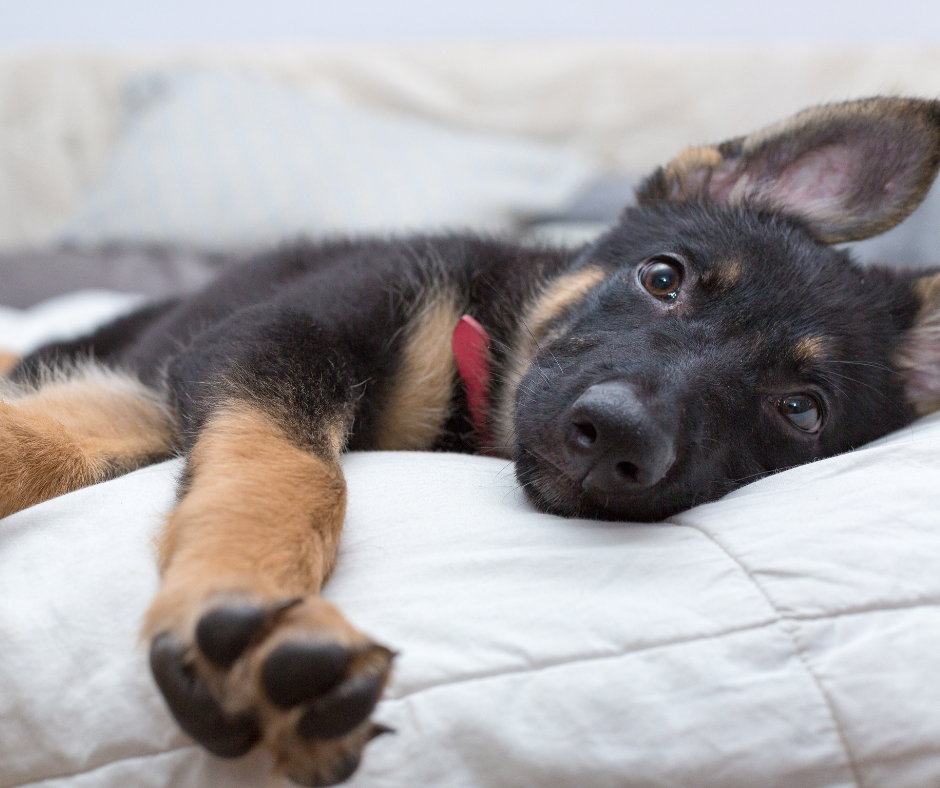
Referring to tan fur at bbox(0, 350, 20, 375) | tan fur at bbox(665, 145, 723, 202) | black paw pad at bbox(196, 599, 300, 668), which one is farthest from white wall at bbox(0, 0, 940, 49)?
black paw pad at bbox(196, 599, 300, 668)

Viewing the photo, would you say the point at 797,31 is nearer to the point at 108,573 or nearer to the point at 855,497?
the point at 855,497

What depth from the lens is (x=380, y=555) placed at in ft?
4.26

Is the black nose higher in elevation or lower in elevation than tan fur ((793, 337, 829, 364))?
lower

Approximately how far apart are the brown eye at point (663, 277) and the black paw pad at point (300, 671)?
1.19 m

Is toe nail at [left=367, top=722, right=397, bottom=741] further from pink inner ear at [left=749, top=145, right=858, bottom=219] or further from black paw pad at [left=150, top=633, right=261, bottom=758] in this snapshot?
pink inner ear at [left=749, top=145, right=858, bottom=219]

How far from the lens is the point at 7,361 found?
321 centimetres

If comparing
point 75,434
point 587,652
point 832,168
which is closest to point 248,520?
point 587,652

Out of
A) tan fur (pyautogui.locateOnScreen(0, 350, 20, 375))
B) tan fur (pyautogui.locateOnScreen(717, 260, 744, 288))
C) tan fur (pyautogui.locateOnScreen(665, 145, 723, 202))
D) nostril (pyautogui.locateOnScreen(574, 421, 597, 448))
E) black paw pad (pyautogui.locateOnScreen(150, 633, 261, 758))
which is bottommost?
tan fur (pyautogui.locateOnScreen(0, 350, 20, 375))

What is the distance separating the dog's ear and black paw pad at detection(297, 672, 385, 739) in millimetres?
1696

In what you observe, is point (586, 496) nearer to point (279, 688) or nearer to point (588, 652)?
point (588, 652)

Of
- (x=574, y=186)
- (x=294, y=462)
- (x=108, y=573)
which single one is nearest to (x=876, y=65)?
(x=574, y=186)

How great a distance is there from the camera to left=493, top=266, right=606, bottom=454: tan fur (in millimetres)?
2043

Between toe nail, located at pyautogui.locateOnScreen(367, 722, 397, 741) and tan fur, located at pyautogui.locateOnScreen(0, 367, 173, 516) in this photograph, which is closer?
toe nail, located at pyautogui.locateOnScreen(367, 722, 397, 741)

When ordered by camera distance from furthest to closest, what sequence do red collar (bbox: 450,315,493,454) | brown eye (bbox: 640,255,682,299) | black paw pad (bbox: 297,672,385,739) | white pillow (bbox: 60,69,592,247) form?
1. white pillow (bbox: 60,69,592,247)
2. red collar (bbox: 450,315,493,454)
3. brown eye (bbox: 640,255,682,299)
4. black paw pad (bbox: 297,672,385,739)
